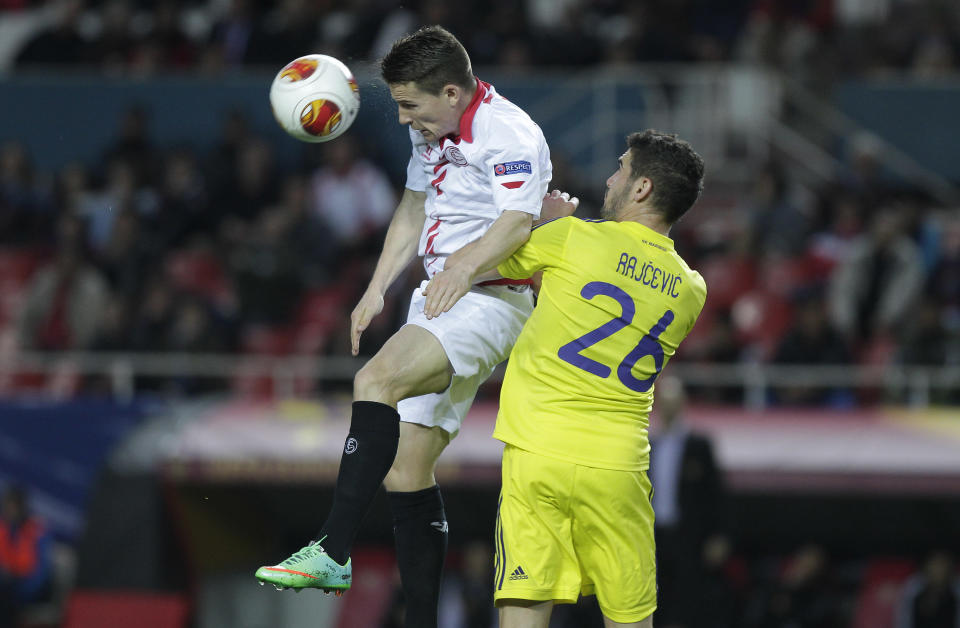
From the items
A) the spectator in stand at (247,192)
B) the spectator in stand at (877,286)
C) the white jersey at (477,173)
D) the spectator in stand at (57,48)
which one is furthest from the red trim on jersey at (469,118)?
the spectator in stand at (57,48)

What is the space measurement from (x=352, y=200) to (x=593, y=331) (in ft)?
21.8

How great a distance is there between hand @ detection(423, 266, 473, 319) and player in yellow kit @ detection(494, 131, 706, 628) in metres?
0.26

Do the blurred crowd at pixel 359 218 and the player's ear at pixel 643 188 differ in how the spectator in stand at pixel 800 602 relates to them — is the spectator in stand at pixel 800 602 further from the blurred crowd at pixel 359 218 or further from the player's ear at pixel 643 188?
the player's ear at pixel 643 188

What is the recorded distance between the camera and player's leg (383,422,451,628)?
5027 millimetres

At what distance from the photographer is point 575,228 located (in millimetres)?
4727

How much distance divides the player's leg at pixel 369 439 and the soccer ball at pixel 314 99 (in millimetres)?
742

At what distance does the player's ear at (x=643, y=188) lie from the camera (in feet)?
15.6

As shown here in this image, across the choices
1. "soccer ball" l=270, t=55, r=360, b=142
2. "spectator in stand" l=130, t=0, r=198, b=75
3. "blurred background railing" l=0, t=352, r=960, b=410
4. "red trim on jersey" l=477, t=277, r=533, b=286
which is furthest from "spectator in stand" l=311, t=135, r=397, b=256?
"soccer ball" l=270, t=55, r=360, b=142

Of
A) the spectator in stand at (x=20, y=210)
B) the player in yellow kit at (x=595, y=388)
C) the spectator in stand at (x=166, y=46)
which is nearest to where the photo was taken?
the player in yellow kit at (x=595, y=388)

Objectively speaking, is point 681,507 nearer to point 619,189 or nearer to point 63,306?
point 619,189

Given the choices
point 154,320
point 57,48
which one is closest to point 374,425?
point 154,320

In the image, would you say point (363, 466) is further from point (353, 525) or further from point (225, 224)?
point (225, 224)

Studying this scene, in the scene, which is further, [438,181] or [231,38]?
[231,38]

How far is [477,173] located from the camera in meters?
4.93
